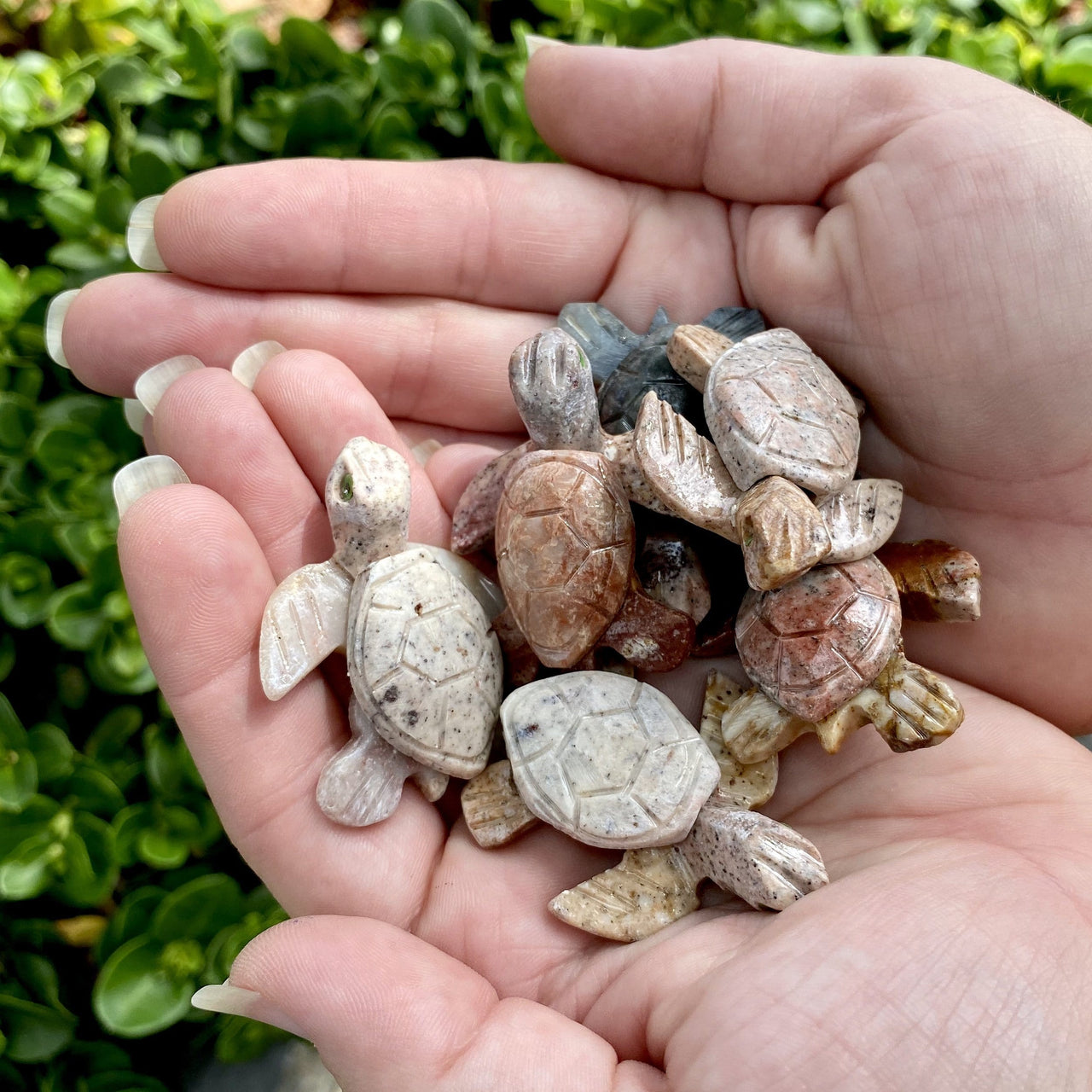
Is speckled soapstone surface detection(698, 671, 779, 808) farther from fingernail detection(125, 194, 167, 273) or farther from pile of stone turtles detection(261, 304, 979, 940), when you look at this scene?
fingernail detection(125, 194, 167, 273)

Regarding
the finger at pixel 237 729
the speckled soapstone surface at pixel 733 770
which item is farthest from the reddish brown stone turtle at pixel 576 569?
the finger at pixel 237 729

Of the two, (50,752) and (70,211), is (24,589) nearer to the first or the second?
(50,752)

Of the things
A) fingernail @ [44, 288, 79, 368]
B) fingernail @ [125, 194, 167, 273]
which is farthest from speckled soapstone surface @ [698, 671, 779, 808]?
fingernail @ [44, 288, 79, 368]

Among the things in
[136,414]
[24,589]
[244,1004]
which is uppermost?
[136,414]

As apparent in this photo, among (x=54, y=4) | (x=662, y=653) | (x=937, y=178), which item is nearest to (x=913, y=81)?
(x=937, y=178)

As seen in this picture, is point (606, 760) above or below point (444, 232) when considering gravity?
below

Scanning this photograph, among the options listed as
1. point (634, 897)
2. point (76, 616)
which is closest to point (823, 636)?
point (634, 897)
